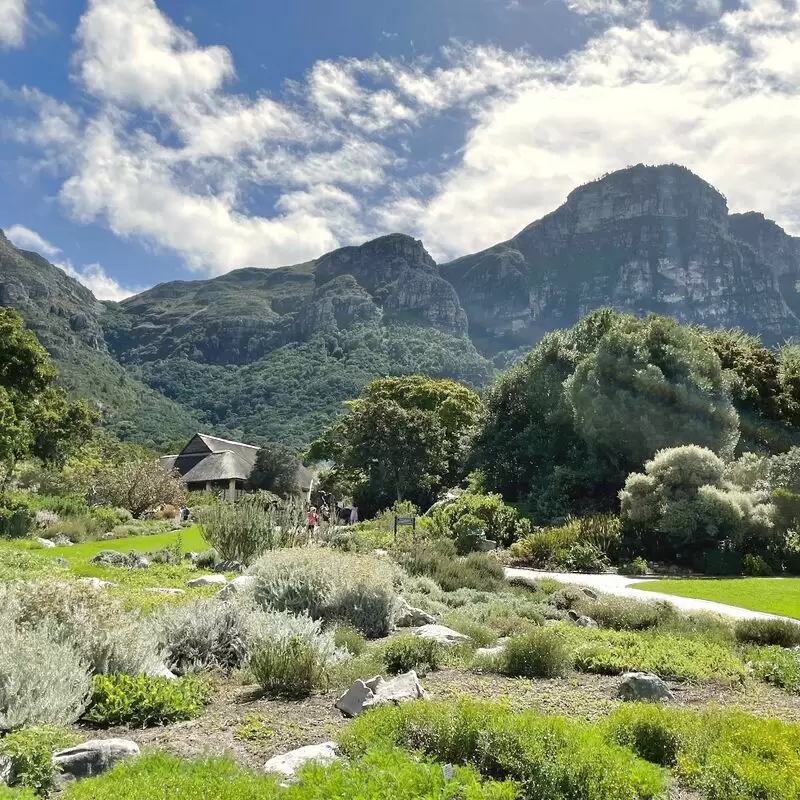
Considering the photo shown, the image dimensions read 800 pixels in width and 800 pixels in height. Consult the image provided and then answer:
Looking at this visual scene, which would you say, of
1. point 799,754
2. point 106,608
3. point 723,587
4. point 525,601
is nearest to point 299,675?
point 106,608

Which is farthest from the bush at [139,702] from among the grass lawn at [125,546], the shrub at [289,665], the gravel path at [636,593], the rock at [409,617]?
the grass lawn at [125,546]

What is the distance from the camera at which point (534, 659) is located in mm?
6898

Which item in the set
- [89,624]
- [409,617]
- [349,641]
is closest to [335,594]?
[409,617]

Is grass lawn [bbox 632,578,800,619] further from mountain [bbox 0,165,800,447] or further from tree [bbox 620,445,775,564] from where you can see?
mountain [bbox 0,165,800,447]

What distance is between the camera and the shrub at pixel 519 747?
13.0 feet

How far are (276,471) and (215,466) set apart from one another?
8127mm

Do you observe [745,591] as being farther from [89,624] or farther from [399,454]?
[399,454]

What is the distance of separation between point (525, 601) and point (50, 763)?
8.69 metres

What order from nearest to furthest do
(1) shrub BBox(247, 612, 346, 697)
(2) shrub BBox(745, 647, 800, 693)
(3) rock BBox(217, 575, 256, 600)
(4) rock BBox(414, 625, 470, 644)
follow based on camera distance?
(1) shrub BBox(247, 612, 346, 697)
(2) shrub BBox(745, 647, 800, 693)
(4) rock BBox(414, 625, 470, 644)
(3) rock BBox(217, 575, 256, 600)

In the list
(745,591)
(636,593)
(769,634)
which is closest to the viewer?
(769,634)

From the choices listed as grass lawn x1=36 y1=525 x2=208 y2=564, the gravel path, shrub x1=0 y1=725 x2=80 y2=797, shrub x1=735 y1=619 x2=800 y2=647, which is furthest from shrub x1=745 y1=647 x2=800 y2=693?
grass lawn x1=36 y1=525 x2=208 y2=564

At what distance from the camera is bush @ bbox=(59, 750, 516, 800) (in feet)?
11.9

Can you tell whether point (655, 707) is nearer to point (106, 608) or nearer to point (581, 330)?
point (106, 608)

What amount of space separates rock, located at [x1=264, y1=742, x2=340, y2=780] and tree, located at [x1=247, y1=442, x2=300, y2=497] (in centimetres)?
4490
